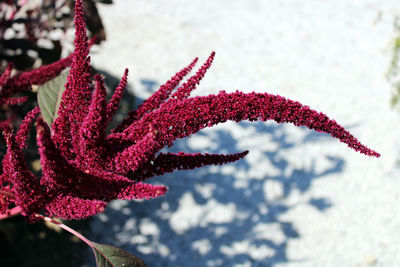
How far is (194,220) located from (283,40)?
9.46 ft

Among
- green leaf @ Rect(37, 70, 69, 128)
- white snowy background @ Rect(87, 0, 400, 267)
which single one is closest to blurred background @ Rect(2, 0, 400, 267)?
white snowy background @ Rect(87, 0, 400, 267)

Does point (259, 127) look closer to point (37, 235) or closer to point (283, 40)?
point (283, 40)

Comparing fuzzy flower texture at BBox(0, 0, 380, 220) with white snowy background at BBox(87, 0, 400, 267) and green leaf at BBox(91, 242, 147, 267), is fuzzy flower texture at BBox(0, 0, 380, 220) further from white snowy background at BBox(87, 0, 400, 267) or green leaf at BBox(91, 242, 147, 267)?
white snowy background at BBox(87, 0, 400, 267)

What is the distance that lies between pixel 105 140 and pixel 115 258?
0.43m

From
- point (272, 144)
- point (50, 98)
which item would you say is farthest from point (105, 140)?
point (272, 144)

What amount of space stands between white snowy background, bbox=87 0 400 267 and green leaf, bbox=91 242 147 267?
219cm

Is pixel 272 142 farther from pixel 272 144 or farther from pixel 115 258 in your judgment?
pixel 115 258

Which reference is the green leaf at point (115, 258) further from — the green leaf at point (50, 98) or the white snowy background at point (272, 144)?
the white snowy background at point (272, 144)

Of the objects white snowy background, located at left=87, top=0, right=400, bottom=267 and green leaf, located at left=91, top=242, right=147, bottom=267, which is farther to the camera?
white snowy background, located at left=87, top=0, right=400, bottom=267

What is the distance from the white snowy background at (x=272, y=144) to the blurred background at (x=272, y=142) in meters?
0.01

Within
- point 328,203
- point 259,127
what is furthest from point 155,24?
point 328,203

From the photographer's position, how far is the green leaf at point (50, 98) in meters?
1.08

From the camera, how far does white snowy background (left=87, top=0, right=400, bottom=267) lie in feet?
10.9

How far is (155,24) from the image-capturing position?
5.25 m
